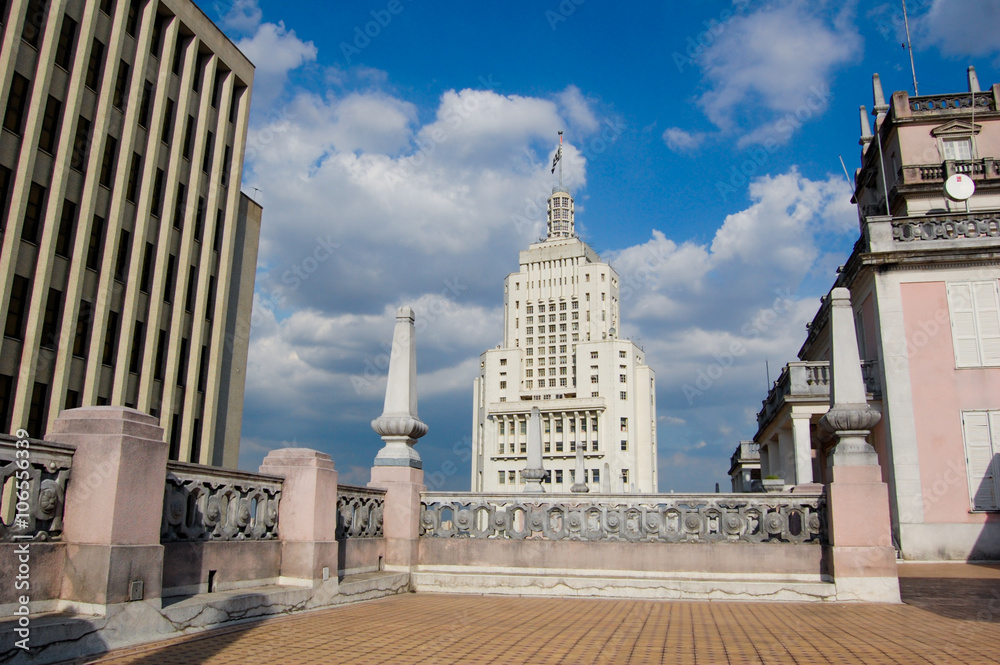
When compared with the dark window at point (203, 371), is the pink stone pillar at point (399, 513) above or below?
below

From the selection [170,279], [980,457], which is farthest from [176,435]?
[980,457]

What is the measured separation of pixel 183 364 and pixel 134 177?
8967mm

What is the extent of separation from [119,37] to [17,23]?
17.8ft

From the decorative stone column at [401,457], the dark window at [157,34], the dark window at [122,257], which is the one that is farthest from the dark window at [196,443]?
the decorative stone column at [401,457]

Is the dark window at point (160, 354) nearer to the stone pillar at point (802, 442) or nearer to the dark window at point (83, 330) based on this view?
the dark window at point (83, 330)

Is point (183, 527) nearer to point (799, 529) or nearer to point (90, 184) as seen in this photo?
point (799, 529)

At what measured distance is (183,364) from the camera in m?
34.0

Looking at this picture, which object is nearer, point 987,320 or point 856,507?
point 856,507

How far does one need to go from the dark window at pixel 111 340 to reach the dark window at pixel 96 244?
2156mm

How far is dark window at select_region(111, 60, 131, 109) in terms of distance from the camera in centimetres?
3008

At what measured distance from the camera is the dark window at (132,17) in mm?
30947

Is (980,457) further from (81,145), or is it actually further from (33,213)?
(81,145)

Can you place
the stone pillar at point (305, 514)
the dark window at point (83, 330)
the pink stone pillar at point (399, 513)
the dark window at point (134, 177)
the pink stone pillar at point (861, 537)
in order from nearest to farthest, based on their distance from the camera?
the stone pillar at point (305, 514)
the pink stone pillar at point (861, 537)
the pink stone pillar at point (399, 513)
the dark window at point (83, 330)
the dark window at point (134, 177)

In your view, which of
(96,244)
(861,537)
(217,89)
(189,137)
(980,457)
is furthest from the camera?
(217,89)
